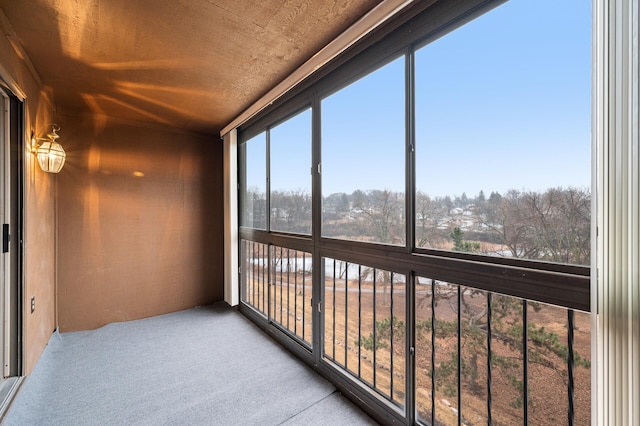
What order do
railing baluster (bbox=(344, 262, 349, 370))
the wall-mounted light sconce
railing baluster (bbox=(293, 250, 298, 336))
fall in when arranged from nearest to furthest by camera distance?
1. railing baluster (bbox=(344, 262, 349, 370))
2. the wall-mounted light sconce
3. railing baluster (bbox=(293, 250, 298, 336))

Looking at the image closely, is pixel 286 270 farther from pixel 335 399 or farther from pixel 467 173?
pixel 467 173

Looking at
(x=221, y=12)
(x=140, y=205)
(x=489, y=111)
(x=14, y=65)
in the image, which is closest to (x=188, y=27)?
(x=221, y=12)

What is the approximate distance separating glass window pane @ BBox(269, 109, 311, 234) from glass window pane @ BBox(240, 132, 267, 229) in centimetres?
19

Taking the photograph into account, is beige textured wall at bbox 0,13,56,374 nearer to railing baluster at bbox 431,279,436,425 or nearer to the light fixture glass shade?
the light fixture glass shade

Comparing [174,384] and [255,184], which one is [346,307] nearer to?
[174,384]

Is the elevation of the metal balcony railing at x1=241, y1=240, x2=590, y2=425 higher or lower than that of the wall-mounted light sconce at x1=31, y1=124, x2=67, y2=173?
lower

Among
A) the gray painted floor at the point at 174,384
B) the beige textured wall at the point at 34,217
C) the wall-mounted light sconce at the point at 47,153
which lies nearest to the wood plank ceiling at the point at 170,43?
the beige textured wall at the point at 34,217

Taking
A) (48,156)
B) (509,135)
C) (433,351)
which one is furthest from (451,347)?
(48,156)

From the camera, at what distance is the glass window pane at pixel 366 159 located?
1.69 meters

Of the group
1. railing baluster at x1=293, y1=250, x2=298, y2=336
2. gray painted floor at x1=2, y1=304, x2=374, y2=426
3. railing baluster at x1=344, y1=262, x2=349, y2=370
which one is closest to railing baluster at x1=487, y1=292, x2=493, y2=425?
gray painted floor at x1=2, y1=304, x2=374, y2=426

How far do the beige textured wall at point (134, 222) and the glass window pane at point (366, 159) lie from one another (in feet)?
7.67

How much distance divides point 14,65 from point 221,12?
1.51 m

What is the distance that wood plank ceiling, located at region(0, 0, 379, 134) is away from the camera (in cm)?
155

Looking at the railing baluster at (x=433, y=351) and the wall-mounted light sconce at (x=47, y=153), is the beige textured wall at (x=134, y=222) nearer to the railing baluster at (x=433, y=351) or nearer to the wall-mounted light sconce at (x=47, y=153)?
the wall-mounted light sconce at (x=47, y=153)
